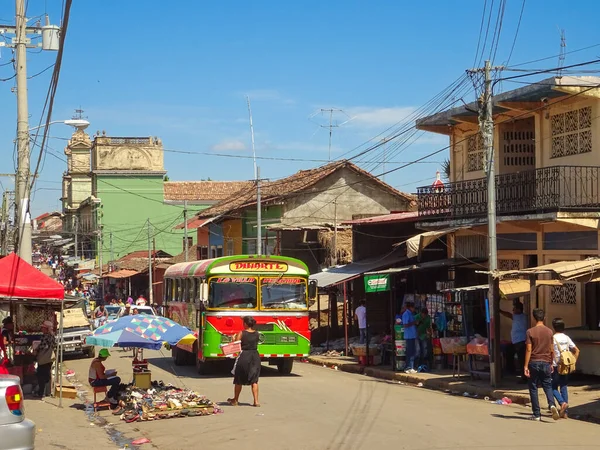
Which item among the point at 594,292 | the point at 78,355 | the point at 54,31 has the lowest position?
the point at 78,355

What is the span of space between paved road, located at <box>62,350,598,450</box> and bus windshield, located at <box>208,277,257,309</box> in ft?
9.67

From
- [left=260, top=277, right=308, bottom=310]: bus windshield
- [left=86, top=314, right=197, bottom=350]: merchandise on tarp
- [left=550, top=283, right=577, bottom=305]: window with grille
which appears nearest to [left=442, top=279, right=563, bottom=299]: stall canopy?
[left=550, top=283, right=577, bottom=305]: window with grille

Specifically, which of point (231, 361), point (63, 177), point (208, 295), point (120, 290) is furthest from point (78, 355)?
point (63, 177)

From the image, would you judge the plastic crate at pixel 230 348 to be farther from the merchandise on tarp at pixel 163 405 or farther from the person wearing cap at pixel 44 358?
the merchandise on tarp at pixel 163 405

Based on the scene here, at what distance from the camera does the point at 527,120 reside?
82.0 ft

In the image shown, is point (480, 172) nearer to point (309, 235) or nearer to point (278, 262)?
point (278, 262)

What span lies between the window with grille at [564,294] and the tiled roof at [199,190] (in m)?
60.6

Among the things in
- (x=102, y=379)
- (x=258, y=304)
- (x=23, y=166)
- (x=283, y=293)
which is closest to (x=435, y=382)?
(x=283, y=293)

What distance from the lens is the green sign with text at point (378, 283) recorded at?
2508 centimetres

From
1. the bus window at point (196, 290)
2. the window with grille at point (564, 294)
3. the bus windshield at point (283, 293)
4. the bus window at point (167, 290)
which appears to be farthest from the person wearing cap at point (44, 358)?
the window with grille at point (564, 294)

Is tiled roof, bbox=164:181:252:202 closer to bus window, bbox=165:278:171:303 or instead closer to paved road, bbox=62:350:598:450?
bus window, bbox=165:278:171:303

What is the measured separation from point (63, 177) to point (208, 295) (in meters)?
91.3

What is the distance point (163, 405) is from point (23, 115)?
936cm

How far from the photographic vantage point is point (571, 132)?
22281mm
